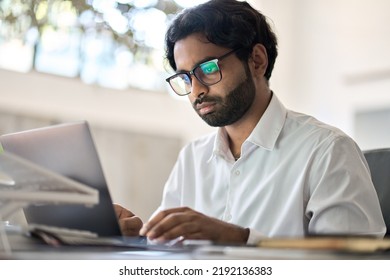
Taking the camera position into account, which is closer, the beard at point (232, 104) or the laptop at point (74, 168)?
the laptop at point (74, 168)

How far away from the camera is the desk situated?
79 cm

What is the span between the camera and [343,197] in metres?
1.17

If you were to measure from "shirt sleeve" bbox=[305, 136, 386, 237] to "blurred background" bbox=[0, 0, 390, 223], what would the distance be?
2.62 metres

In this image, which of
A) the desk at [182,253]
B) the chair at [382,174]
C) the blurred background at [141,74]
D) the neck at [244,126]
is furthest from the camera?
the blurred background at [141,74]

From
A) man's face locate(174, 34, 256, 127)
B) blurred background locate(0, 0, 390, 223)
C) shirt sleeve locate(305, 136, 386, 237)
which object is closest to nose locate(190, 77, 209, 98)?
man's face locate(174, 34, 256, 127)

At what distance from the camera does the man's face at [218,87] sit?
4.67 feet

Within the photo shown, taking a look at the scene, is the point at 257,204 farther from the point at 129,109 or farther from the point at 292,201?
the point at 129,109

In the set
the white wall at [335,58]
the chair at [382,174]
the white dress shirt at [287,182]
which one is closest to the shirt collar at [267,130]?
the white dress shirt at [287,182]

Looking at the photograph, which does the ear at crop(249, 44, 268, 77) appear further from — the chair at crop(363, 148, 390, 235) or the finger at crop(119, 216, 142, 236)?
the finger at crop(119, 216, 142, 236)

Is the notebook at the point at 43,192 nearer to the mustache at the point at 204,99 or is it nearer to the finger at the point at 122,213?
the finger at the point at 122,213

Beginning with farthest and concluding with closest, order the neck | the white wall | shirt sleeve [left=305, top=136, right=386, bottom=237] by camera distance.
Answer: the white wall
the neck
shirt sleeve [left=305, top=136, right=386, bottom=237]

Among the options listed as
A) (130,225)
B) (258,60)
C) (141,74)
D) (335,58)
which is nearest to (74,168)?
(130,225)

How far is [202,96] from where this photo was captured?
1442mm

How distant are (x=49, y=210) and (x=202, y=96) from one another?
62 centimetres
